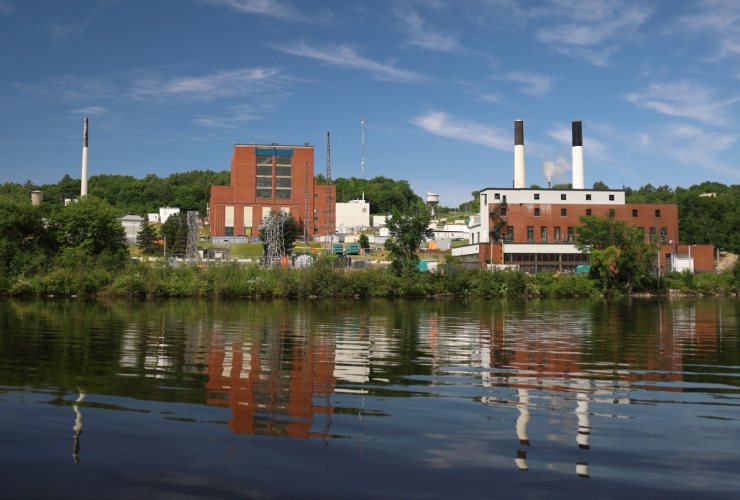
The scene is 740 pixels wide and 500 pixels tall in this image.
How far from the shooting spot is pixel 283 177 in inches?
4902

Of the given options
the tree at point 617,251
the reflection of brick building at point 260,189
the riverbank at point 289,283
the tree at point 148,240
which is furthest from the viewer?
the reflection of brick building at point 260,189

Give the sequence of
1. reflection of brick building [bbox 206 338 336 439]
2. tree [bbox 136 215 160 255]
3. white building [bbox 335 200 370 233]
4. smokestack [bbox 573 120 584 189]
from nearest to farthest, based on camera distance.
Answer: reflection of brick building [bbox 206 338 336 439], smokestack [bbox 573 120 584 189], tree [bbox 136 215 160 255], white building [bbox 335 200 370 233]

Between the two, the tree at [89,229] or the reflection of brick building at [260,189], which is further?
the reflection of brick building at [260,189]

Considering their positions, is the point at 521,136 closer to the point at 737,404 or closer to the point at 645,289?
the point at 645,289

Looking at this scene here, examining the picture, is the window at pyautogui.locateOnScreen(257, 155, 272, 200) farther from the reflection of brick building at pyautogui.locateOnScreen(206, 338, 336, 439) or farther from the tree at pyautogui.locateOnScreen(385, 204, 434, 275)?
the reflection of brick building at pyautogui.locateOnScreen(206, 338, 336, 439)

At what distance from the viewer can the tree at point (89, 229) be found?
6506 cm

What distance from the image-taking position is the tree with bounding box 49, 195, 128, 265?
213 ft

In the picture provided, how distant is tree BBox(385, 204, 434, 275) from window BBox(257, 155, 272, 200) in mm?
55626

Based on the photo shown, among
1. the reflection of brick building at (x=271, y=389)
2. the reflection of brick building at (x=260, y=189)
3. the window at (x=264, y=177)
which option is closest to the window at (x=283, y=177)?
the reflection of brick building at (x=260, y=189)

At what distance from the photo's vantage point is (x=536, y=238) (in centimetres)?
8794

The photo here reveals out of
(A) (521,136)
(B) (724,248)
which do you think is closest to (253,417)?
(A) (521,136)

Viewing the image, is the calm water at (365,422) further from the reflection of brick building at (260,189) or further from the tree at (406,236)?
the reflection of brick building at (260,189)

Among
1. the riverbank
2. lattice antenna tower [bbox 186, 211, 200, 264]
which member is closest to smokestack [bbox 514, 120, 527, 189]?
the riverbank

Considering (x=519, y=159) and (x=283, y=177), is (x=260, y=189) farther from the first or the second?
(x=519, y=159)
